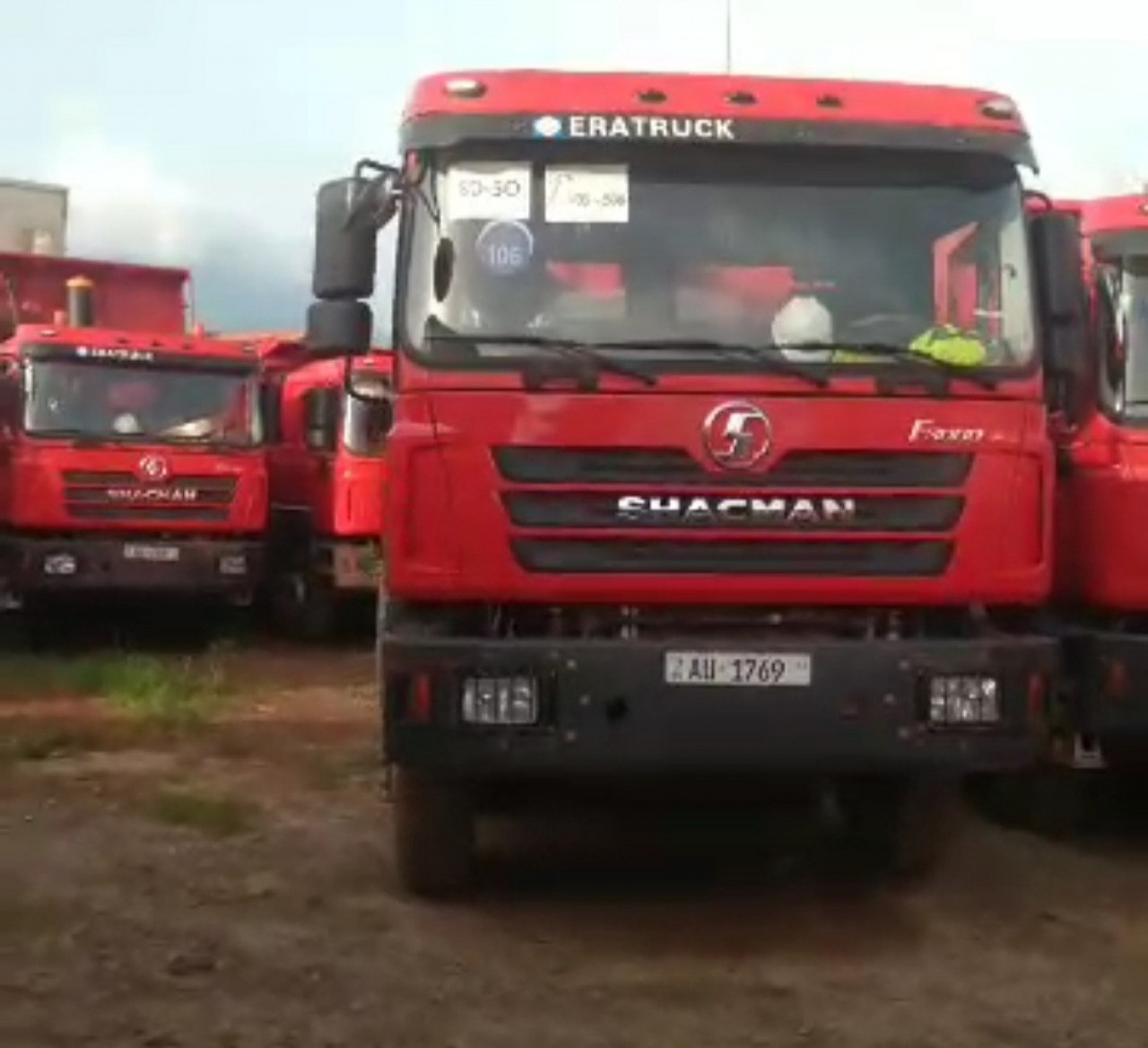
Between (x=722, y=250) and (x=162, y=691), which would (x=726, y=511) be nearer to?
(x=722, y=250)

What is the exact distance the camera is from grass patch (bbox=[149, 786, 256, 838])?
27.0ft

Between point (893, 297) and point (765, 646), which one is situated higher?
point (893, 297)

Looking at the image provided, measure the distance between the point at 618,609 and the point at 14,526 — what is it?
855 centimetres

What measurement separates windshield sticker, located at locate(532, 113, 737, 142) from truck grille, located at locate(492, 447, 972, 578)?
3.44 feet

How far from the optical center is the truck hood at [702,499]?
6293 millimetres

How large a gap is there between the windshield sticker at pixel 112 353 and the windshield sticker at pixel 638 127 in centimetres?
836

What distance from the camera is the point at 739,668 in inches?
247

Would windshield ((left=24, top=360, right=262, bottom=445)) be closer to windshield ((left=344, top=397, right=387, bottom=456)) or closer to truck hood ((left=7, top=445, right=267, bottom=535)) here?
truck hood ((left=7, top=445, right=267, bottom=535))

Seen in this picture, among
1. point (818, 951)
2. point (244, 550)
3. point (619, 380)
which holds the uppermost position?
point (619, 380)

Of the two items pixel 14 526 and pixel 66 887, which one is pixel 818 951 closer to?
pixel 66 887

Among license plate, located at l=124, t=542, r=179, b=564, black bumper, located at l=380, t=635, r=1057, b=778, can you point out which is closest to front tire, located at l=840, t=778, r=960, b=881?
black bumper, located at l=380, t=635, r=1057, b=778

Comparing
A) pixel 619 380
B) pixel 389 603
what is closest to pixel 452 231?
pixel 619 380

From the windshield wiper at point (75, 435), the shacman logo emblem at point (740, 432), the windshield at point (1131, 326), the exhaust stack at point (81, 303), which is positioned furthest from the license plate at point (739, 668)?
the exhaust stack at point (81, 303)

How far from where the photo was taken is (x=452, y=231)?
6504 mm
